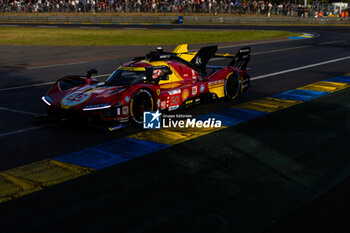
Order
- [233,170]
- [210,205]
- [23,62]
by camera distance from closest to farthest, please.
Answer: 1. [210,205]
2. [233,170]
3. [23,62]

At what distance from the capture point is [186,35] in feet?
128

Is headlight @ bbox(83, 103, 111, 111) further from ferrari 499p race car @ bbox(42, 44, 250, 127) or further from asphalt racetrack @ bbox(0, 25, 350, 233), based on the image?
asphalt racetrack @ bbox(0, 25, 350, 233)

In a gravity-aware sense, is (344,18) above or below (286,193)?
above

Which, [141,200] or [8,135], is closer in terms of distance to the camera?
[141,200]

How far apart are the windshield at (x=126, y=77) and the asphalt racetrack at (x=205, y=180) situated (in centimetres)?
128

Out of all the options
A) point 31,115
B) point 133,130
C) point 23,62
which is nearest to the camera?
point 133,130

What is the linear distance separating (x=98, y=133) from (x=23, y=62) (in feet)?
52.6

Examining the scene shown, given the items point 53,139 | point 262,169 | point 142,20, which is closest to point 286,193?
point 262,169

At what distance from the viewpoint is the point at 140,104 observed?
1037 cm

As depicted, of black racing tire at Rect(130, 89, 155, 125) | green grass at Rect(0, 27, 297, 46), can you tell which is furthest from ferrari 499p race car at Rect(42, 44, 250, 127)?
green grass at Rect(0, 27, 297, 46)

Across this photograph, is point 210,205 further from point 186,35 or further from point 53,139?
point 186,35

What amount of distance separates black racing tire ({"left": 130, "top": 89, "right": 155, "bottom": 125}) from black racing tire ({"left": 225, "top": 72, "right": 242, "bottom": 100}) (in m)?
3.22

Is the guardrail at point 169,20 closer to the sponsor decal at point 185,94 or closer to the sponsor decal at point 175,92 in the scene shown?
the sponsor decal at point 185,94

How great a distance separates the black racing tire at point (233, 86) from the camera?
1303 centimetres
